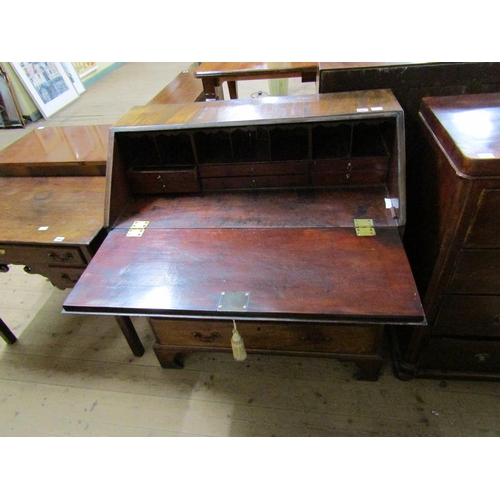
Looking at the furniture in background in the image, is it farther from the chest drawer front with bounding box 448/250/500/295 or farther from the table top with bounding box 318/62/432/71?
the chest drawer front with bounding box 448/250/500/295

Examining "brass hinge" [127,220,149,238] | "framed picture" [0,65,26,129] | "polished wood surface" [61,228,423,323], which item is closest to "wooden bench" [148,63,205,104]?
"brass hinge" [127,220,149,238]

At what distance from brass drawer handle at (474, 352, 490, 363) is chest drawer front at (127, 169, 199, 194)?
1362mm

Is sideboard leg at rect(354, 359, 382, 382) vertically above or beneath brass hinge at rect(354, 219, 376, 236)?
beneath

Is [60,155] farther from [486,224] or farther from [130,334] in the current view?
[486,224]

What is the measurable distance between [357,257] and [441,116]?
1.84 ft

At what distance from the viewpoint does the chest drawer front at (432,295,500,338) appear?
46.9 inches

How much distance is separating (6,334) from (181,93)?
206 centimetres

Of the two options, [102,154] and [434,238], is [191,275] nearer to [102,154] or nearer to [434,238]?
[434,238]

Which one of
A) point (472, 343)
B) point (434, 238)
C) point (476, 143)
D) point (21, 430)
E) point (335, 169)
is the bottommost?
point (21, 430)

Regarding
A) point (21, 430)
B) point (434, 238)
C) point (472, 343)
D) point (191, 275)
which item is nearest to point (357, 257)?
point (434, 238)

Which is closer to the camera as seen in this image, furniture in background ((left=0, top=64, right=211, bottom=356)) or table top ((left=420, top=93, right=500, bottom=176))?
table top ((left=420, top=93, right=500, bottom=176))

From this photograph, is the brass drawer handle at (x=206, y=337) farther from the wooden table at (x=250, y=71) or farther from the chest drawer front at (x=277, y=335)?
the wooden table at (x=250, y=71)

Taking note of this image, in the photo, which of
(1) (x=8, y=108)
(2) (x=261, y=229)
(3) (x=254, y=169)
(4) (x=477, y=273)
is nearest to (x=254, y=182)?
(3) (x=254, y=169)

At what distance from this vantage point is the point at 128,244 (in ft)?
4.22
